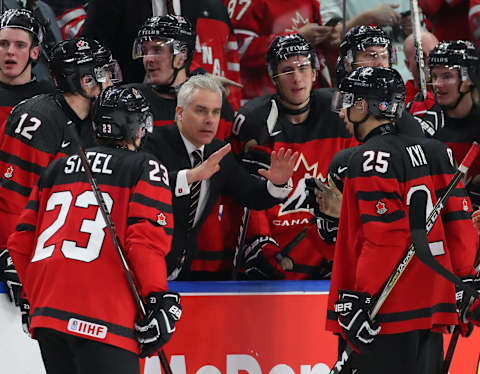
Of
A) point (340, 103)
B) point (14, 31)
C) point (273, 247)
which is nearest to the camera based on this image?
point (340, 103)

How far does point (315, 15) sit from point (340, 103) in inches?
93.4

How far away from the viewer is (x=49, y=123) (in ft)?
13.6

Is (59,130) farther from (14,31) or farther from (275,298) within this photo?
(275,298)

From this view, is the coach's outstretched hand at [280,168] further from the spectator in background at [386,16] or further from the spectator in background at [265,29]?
the spectator in background at [386,16]

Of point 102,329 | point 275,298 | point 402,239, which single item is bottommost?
point 275,298

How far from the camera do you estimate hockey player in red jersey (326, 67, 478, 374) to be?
131 inches

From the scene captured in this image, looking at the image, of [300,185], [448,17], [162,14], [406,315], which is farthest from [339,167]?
[448,17]

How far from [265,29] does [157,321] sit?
3.10 m

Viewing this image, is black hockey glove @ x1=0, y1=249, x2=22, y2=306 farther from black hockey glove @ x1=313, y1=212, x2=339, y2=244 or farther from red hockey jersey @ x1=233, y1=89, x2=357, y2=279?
black hockey glove @ x1=313, y1=212, x2=339, y2=244

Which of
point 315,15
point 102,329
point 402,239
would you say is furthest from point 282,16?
point 102,329

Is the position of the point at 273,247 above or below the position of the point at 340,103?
below

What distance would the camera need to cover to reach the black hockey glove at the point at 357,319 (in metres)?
3.30

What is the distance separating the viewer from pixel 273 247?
432 centimetres

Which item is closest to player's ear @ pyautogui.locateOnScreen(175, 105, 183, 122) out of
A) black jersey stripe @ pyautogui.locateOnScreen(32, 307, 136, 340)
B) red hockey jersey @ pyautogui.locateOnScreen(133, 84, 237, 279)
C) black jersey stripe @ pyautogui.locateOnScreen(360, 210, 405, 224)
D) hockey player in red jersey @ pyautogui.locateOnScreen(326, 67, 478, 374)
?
red hockey jersey @ pyautogui.locateOnScreen(133, 84, 237, 279)
